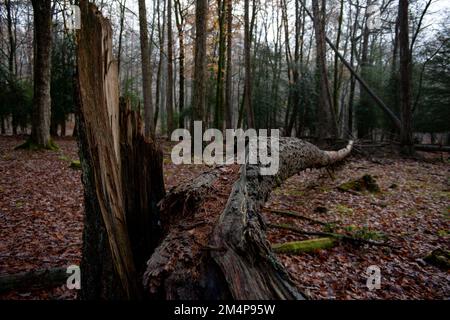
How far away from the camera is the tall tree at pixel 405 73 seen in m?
12.1

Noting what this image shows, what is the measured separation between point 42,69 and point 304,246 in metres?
10.6

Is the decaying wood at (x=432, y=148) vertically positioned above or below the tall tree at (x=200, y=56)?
below

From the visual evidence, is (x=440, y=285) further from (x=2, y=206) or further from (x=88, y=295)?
(x=2, y=206)

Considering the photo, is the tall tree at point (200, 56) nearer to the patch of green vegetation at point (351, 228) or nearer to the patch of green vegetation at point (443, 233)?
the patch of green vegetation at point (351, 228)

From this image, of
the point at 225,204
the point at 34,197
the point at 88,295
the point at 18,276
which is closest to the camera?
the point at 88,295

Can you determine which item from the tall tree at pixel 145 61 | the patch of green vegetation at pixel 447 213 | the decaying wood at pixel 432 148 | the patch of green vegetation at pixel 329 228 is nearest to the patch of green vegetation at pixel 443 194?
the patch of green vegetation at pixel 447 213

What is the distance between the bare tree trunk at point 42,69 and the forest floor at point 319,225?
1050 mm

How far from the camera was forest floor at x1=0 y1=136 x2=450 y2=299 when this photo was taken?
352cm

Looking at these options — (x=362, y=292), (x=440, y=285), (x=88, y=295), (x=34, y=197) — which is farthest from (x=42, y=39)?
(x=440, y=285)

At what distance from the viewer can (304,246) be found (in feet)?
13.9

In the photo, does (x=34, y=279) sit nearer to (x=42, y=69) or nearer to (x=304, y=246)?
(x=304, y=246)

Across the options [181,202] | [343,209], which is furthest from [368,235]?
[181,202]
